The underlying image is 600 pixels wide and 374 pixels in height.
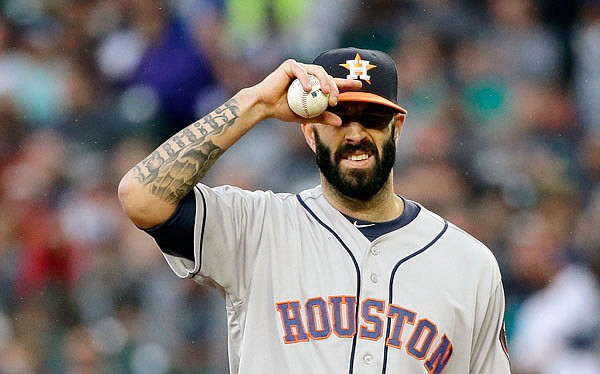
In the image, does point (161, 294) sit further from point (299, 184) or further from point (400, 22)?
point (400, 22)

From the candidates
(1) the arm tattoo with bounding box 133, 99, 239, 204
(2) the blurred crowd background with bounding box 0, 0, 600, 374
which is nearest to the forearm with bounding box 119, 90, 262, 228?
(1) the arm tattoo with bounding box 133, 99, 239, 204

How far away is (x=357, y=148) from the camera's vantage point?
2.92 m

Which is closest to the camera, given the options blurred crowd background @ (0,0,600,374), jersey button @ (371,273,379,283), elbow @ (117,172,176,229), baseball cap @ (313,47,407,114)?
elbow @ (117,172,176,229)

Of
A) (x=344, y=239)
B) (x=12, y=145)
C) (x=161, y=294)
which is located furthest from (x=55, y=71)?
(x=344, y=239)

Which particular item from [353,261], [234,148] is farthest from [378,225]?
[234,148]

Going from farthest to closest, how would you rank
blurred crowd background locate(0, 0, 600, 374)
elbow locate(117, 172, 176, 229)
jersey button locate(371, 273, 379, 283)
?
blurred crowd background locate(0, 0, 600, 374) < jersey button locate(371, 273, 379, 283) < elbow locate(117, 172, 176, 229)

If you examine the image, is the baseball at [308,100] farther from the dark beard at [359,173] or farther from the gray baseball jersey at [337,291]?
the gray baseball jersey at [337,291]

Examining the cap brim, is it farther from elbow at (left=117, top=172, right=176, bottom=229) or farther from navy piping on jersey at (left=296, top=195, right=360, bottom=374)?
elbow at (left=117, top=172, right=176, bottom=229)

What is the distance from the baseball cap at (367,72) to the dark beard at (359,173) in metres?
0.13

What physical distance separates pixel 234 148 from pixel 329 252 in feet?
12.6

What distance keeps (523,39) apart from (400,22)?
786mm

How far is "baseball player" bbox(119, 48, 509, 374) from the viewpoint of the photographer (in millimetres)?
2770

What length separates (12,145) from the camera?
23.2 ft

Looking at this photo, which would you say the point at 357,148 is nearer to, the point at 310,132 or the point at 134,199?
the point at 310,132
